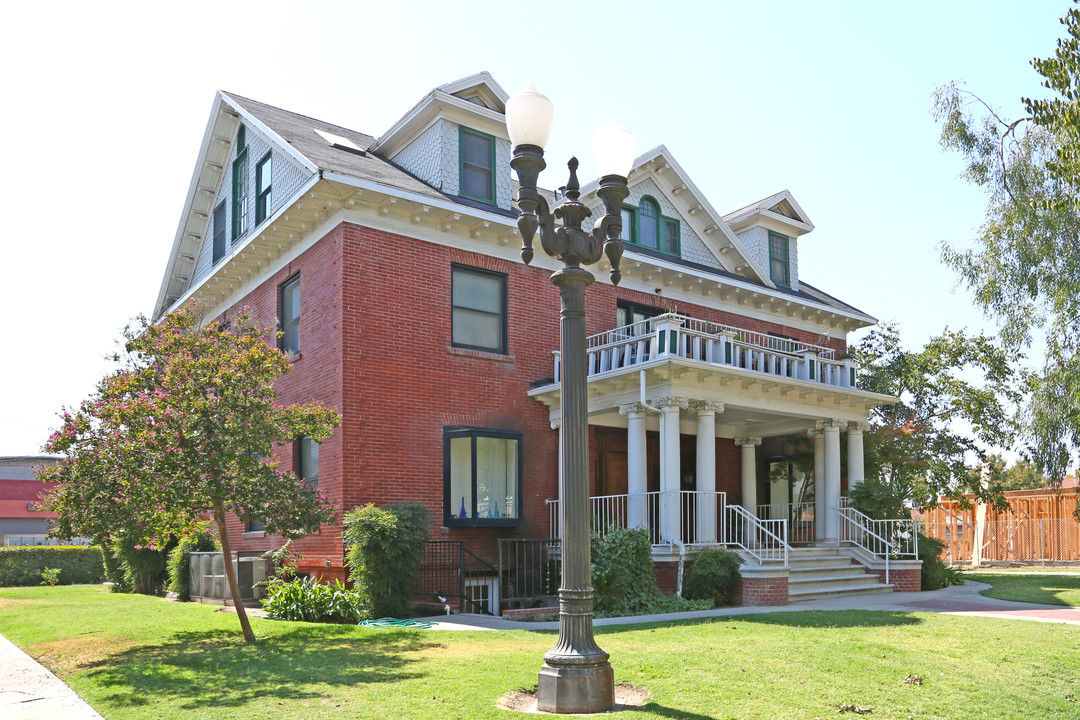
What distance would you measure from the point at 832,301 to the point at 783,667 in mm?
19384

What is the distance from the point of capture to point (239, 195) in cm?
2123

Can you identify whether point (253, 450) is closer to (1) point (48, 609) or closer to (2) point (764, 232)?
(1) point (48, 609)

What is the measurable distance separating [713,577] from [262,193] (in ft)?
39.4

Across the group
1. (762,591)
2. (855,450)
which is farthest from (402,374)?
(855,450)

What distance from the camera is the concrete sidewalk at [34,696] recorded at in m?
7.59

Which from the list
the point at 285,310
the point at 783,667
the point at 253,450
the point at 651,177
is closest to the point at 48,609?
the point at 285,310

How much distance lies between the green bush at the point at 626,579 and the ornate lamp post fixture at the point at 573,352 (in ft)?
23.3

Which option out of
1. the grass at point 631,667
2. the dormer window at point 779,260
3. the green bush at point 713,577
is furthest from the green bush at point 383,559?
the dormer window at point 779,260

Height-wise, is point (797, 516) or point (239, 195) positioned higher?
point (239, 195)

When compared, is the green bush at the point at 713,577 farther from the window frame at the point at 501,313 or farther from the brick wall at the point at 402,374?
the window frame at the point at 501,313

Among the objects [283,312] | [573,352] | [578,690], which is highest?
[283,312]

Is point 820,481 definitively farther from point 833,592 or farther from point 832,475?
point 833,592

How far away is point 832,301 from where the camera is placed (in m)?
26.3

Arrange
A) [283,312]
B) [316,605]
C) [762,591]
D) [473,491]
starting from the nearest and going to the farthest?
[316,605] < [762,591] < [473,491] < [283,312]
